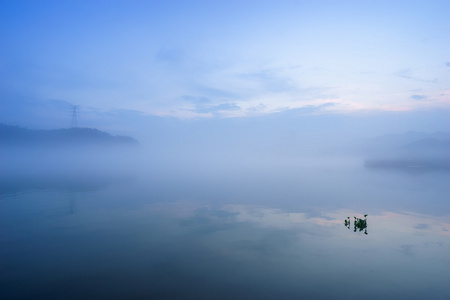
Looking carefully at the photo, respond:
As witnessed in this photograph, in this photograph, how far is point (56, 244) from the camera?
20.1 m

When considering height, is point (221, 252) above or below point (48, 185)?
below

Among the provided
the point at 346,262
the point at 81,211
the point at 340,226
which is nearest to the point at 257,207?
the point at 340,226

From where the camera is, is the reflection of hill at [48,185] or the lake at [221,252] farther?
the reflection of hill at [48,185]

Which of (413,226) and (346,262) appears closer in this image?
(346,262)

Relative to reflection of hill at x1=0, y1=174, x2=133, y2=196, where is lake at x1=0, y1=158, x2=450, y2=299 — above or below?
below

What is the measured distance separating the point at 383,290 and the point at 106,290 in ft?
46.6

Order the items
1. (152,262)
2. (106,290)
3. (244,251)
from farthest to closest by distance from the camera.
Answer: (244,251)
(152,262)
(106,290)

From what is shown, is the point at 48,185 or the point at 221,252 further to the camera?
the point at 48,185

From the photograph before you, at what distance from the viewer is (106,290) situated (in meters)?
13.5

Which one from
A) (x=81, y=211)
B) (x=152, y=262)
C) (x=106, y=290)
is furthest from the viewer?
(x=81, y=211)

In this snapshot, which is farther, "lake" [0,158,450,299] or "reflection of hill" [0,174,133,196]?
"reflection of hill" [0,174,133,196]

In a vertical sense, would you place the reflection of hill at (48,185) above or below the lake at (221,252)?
above

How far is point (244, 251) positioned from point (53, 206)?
28.1m

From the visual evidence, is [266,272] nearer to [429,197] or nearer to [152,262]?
[152,262]
